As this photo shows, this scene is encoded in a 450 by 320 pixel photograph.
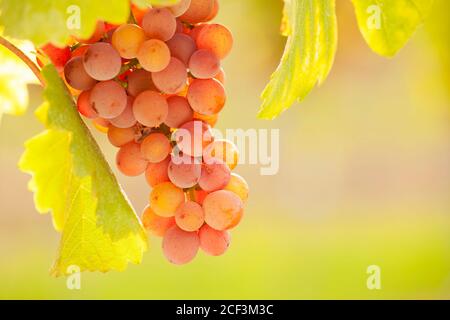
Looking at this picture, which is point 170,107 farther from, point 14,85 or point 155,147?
point 14,85

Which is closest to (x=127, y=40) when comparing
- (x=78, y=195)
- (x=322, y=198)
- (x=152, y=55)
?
(x=152, y=55)

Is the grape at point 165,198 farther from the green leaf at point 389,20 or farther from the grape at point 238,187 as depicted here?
the green leaf at point 389,20

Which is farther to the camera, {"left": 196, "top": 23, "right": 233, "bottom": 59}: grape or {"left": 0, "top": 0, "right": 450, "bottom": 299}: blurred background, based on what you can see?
{"left": 0, "top": 0, "right": 450, "bottom": 299}: blurred background

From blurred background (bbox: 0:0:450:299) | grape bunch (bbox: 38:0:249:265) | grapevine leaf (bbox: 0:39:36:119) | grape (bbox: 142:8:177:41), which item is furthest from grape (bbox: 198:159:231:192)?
blurred background (bbox: 0:0:450:299)

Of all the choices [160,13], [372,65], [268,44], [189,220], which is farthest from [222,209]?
[372,65]

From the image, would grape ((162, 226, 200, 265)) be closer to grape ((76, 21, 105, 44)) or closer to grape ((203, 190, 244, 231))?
grape ((203, 190, 244, 231))

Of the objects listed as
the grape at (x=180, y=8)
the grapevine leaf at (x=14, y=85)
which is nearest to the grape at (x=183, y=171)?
the grape at (x=180, y=8)
